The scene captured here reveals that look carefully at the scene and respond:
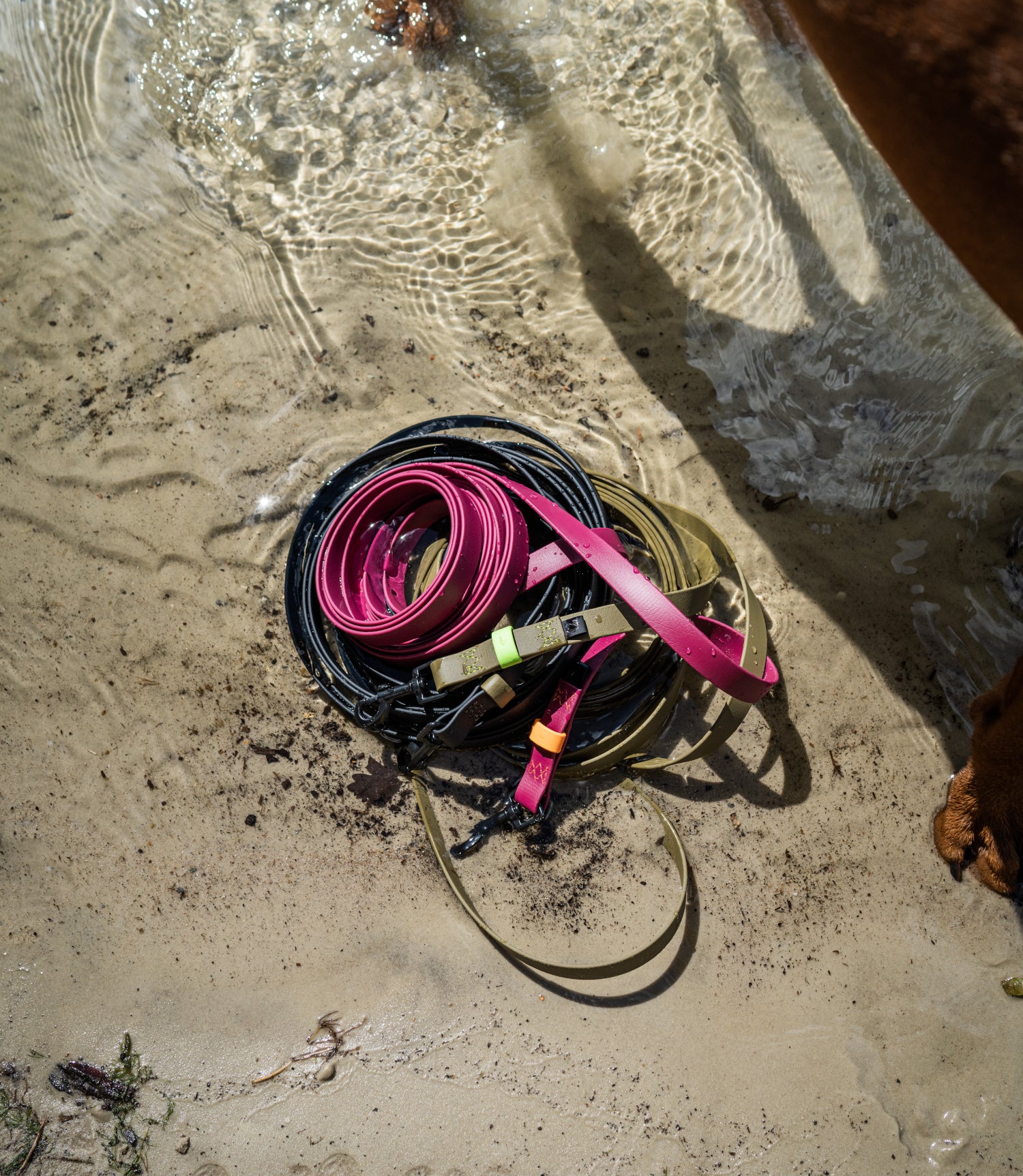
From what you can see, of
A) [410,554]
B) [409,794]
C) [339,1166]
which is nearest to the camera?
[339,1166]

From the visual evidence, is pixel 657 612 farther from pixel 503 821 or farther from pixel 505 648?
pixel 503 821

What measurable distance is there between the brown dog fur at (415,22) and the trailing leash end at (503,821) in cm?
448

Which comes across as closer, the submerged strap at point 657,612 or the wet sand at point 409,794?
the submerged strap at point 657,612

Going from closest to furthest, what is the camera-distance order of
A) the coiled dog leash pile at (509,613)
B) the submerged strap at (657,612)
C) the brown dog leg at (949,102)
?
the brown dog leg at (949,102)
the submerged strap at (657,612)
the coiled dog leash pile at (509,613)

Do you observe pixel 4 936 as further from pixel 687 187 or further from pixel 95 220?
pixel 687 187

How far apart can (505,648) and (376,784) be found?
108cm

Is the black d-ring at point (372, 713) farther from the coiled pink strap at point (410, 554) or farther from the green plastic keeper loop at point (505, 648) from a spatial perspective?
the green plastic keeper loop at point (505, 648)

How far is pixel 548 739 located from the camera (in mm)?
3297

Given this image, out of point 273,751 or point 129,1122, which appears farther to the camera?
point 273,751

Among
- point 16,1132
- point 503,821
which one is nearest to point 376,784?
point 503,821

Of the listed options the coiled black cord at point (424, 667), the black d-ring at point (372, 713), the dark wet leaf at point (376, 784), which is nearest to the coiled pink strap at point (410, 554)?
the coiled black cord at point (424, 667)

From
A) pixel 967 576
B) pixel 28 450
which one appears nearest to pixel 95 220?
pixel 28 450

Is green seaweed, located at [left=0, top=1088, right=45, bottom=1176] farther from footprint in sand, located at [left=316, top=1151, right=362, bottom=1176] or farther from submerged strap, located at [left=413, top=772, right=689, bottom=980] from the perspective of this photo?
submerged strap, located at [left=413, top=772, right=689, bottom=980]

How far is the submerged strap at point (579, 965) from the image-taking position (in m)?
3.33
